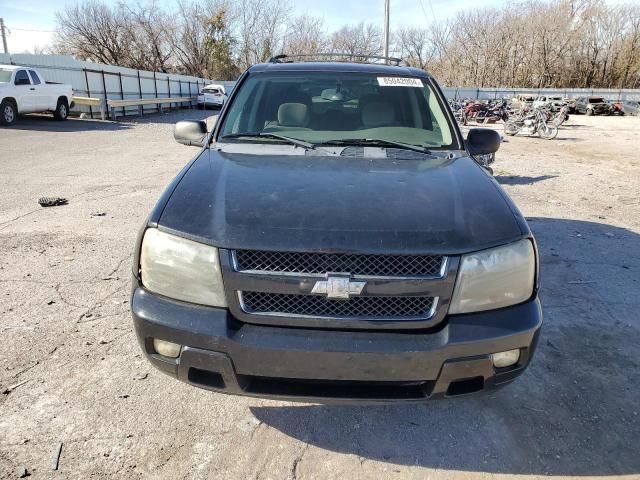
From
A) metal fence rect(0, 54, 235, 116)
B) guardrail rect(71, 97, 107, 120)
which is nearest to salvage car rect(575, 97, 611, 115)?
metal fence rect(0, 54, 235, 116)

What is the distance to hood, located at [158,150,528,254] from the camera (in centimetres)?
190

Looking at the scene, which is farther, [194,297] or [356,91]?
[356,91]

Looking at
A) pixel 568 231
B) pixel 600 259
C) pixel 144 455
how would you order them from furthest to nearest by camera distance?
pixel 568 231
pixel 600 259
pixel 144 455

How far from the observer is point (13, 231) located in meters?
5.16

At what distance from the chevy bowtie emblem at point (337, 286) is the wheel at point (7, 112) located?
56.9 ft

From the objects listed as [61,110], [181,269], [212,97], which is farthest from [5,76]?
[181,269]

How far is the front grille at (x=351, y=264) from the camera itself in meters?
1.88

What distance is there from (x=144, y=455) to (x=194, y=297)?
0.80 metres

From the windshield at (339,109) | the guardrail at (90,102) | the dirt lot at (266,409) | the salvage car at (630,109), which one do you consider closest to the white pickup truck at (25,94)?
the guardrail at (90,102)

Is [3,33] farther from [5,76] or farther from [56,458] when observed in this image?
[56,458]

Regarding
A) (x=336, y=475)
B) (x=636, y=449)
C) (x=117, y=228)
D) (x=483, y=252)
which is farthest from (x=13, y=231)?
(x=636, y=449)

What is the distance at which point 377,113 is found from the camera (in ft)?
11.2

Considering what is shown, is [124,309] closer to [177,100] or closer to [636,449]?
[636,449]

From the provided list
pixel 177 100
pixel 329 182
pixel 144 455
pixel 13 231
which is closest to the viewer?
pixel 144 455
